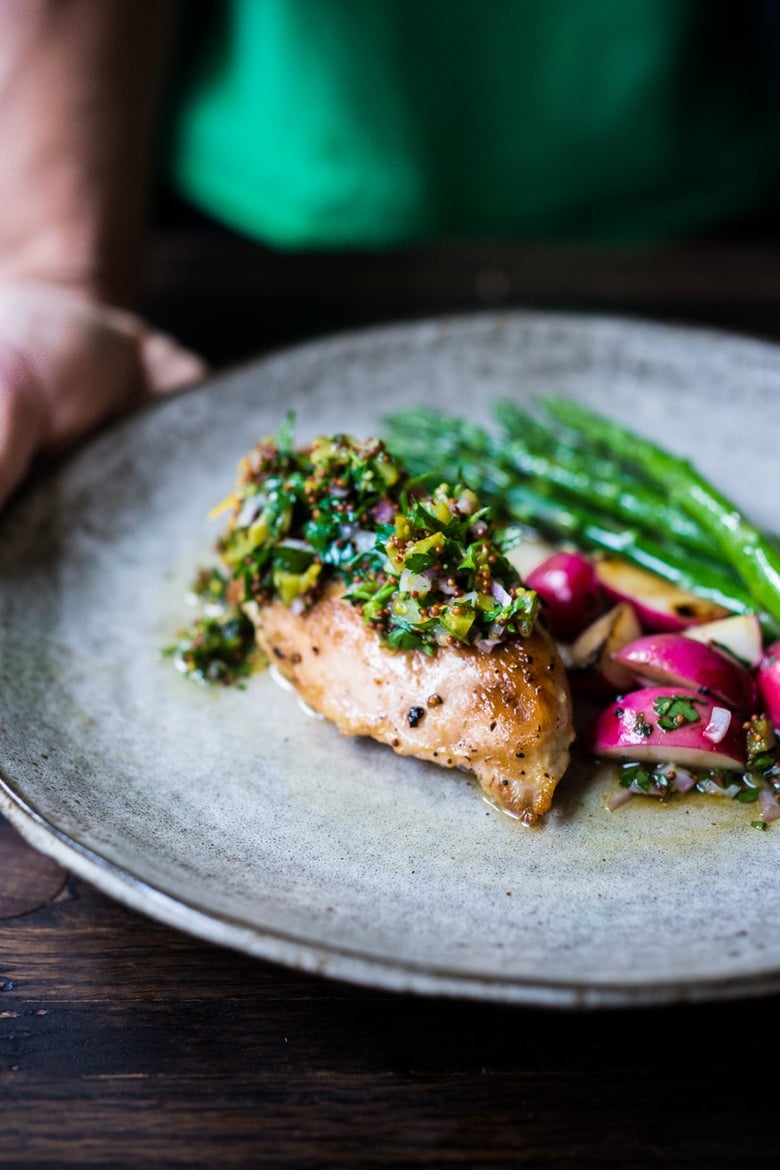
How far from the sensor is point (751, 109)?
697 cm

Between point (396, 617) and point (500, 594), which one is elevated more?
point (500, 594)

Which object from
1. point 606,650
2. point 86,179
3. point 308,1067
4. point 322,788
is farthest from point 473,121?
point 308,1067

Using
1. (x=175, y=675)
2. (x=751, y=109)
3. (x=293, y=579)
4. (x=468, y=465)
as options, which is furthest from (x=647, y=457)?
(x=751, y=109)

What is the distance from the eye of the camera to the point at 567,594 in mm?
3961

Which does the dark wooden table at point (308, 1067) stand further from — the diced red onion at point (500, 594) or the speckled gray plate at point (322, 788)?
the diced red onion at point (500, 594)

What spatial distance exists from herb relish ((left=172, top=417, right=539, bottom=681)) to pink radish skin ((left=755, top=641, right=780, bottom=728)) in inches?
33.3

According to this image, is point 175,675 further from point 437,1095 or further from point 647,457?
point 647,457

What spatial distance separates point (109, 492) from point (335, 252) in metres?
2.71

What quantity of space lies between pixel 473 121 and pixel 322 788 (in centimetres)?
465

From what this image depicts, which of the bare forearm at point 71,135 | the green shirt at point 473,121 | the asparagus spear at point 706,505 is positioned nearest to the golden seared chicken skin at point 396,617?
the asparagus spear at point 706,505

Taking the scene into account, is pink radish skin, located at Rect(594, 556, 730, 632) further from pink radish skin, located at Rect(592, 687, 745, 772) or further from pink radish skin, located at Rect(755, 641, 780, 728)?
pink radish skin, located at Rect(592, 687, 745, 772)

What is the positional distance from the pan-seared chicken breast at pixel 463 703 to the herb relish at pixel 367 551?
7 centimetres

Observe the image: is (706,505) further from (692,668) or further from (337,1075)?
(337,1075)

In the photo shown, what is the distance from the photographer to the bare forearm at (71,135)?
5.35 metres
